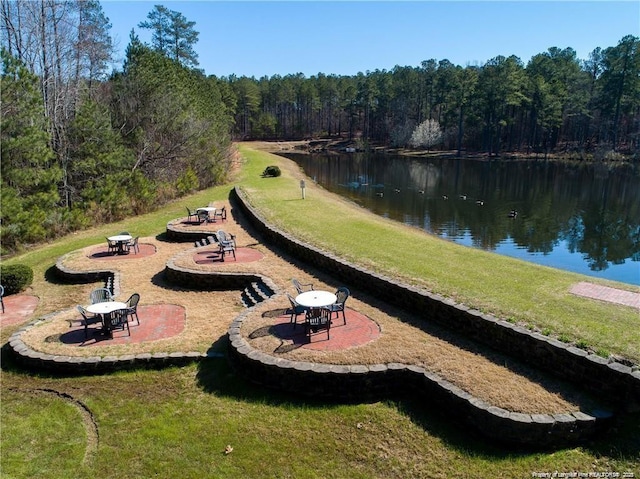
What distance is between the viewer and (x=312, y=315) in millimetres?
10469

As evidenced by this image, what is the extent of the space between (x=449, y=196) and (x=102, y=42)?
29.1 m

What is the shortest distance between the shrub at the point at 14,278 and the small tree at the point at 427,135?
75740mm

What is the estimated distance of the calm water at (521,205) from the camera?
23.5m

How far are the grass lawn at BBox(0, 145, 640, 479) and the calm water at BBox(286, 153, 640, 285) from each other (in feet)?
41.3

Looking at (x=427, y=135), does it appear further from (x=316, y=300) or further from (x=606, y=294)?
(x=316, y=300)

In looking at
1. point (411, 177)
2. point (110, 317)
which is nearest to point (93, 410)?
point (110, 317)

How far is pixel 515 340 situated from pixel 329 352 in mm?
3853

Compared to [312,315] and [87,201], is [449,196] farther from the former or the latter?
[312,315]

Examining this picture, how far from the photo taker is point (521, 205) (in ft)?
116

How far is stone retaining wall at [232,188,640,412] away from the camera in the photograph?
773 cm

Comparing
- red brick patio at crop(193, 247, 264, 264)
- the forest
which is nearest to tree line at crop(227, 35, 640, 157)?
the forest

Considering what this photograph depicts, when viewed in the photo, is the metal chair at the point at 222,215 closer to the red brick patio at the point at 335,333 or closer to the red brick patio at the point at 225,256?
the red brick patio at the point at 225,256

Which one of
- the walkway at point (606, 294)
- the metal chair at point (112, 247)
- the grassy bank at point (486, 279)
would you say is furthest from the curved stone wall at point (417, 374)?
the metal chair at point (112, 247)

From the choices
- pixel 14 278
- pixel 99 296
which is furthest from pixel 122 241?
pixel 99 296
